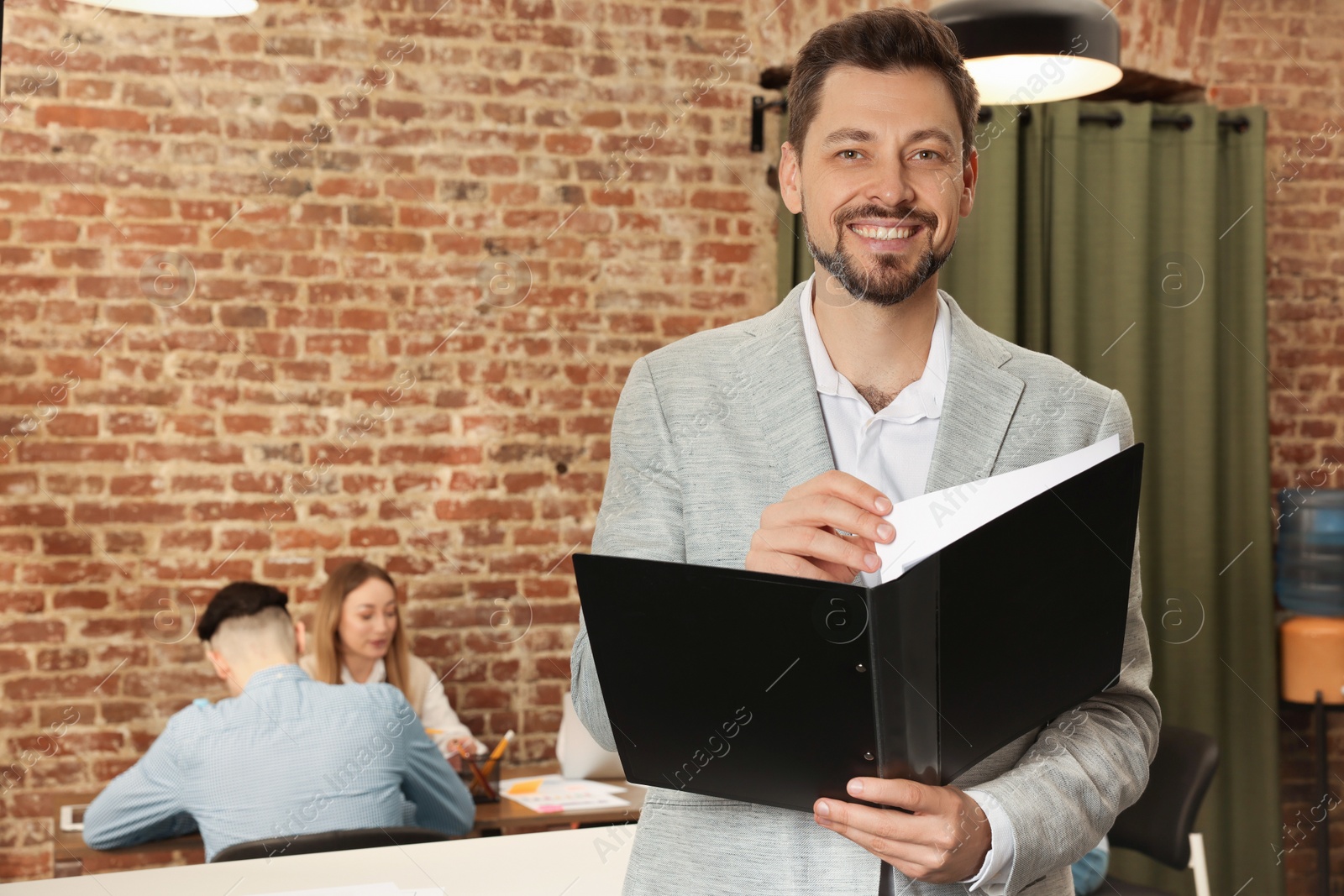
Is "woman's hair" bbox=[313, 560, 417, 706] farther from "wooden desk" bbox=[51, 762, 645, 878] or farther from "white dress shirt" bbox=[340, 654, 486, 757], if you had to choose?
"wooden desk" bbox=[51, 762, 645, 878]

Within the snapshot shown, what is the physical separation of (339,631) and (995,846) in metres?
2.97

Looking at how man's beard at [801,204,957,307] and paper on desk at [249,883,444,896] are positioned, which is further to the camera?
paper on desk at [249,883,444,896]

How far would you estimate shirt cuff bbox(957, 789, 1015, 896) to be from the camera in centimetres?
108

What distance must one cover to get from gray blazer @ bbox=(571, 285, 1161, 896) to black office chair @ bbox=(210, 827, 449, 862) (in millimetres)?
1076

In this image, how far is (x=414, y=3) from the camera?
13.2 feet

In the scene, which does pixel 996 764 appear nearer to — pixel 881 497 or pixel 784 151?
pixel 881 497

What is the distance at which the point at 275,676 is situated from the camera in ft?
8.79

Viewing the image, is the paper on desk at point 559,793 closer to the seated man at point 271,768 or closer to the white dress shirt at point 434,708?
the white dress shirt at point 434,708

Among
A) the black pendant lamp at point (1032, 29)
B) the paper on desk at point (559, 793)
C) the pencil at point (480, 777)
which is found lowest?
the paper on desk at point (559, 793)

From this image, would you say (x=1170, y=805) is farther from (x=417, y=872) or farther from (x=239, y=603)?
(x=239, y=603)

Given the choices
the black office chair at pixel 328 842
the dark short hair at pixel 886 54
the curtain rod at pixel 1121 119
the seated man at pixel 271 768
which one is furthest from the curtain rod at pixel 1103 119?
the dark short hair at pixel 886 54

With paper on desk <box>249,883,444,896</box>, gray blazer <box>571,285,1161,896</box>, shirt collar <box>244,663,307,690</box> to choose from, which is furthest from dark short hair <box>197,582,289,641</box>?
gray blazer <box>571,285,1161,896</box>

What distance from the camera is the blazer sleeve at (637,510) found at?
1.23 meters

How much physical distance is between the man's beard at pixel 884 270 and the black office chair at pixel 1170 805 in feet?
6.77
